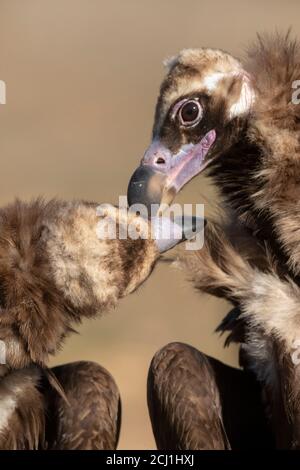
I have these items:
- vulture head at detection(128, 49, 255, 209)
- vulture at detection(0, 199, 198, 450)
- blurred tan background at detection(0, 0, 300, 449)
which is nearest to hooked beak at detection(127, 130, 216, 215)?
vulture head at detection(128, 49, 255, 209)

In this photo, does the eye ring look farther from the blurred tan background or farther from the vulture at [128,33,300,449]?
the blurred tan background

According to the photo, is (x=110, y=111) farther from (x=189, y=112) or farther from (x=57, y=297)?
(x=57, y=297)

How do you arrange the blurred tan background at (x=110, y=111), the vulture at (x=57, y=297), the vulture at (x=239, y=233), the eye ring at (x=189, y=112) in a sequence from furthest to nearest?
the blurred tan background at (x=110, y=111) → the eye ring at (x=189, y=112) → the vulture at (x=239, y=233) → the vulture at (x=57, y=297)

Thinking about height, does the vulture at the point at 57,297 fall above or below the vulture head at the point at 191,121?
below

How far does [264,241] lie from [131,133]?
9.40m

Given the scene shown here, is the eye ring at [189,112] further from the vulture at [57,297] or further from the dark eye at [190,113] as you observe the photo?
the vulture at [57,297]

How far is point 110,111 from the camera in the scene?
48.0ft

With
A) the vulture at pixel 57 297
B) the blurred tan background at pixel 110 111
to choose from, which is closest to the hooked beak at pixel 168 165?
the vulture at pixel 57 297

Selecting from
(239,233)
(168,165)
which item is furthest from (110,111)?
(168,165)

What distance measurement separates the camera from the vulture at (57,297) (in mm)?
4207

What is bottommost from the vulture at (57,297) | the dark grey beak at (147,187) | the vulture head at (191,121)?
the vulture at (57,297)
